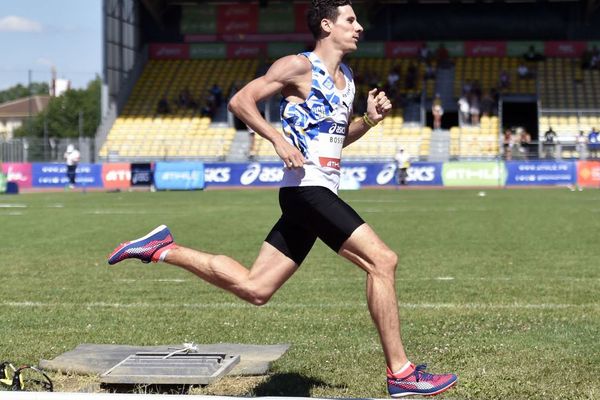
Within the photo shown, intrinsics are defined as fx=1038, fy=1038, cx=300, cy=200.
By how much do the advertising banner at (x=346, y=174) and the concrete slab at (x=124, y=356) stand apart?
107 feet

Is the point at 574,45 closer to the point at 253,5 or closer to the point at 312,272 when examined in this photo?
the point at 253,5

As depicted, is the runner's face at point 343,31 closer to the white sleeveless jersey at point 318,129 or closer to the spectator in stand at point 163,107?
the white sleeveless jersey at point 318,129

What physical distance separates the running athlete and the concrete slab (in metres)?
0.83

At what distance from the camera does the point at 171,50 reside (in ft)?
184

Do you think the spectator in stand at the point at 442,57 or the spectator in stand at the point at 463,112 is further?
the spectator in stand at the point at 442,57

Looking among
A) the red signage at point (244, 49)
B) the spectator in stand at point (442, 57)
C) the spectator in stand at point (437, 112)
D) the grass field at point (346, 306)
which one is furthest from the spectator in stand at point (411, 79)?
the grass field at point (346, 306)

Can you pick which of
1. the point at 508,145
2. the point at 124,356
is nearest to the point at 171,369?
the point at 124,356

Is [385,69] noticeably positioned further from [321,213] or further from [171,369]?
[321,213]

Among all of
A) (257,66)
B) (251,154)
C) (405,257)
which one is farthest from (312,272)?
(257,66)

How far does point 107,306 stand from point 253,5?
46216 mm

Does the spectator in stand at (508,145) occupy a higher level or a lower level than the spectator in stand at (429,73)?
lower

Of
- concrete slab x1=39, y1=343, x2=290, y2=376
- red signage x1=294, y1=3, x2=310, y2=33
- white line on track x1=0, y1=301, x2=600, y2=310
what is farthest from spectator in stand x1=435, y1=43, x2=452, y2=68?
concrete slab x1=39, y1=343, x2=290, y2=376

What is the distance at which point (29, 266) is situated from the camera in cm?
1409

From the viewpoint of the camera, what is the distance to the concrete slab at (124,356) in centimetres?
689
